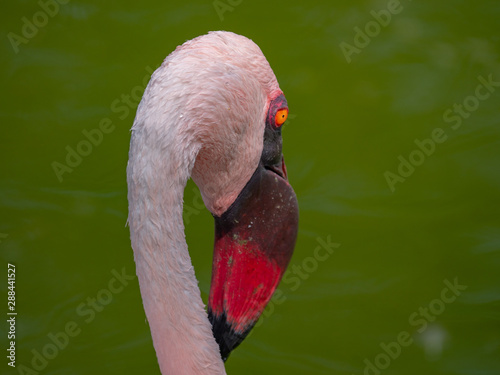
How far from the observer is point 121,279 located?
3.57 metres

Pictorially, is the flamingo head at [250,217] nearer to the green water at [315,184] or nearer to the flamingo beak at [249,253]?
the flamingo beak at [249,253]

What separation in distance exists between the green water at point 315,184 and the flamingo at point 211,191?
1305 millimetres

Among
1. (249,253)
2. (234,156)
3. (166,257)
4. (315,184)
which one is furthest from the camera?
(315,184)

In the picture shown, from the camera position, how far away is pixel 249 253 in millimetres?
2094

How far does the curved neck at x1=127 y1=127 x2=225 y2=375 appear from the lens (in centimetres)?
174

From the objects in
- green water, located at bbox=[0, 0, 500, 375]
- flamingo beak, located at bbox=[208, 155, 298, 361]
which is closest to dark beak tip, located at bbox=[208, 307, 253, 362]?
flamingo beak, located at bbox=[208, 155, 298, 361]

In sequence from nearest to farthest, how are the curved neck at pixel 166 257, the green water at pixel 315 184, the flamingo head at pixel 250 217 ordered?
the curved neck at pixel 166 257, the flamingo head at pixel 250 217, the green water at pixel 315 184

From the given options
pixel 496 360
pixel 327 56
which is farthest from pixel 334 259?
pixel 327 56

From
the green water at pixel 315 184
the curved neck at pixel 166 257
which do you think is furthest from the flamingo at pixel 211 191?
the green water at pixel 315 184

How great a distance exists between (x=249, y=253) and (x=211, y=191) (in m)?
0.21

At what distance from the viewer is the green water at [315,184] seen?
135 inches

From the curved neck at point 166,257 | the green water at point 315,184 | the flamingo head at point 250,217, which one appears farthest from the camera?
the green water at point 315,184

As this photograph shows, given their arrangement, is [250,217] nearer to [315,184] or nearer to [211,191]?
[211,191]

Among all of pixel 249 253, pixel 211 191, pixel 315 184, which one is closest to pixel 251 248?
pixel 249 253
